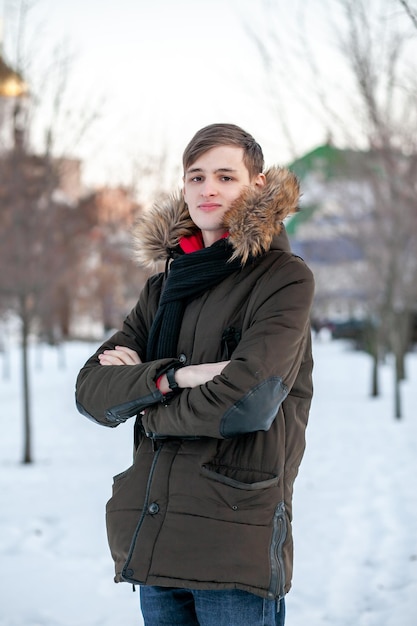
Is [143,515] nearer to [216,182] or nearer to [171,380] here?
[171,380]

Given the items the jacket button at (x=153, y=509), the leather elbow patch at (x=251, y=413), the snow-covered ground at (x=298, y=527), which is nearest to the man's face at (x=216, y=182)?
the leather elbow patch at (x=251, y=413)

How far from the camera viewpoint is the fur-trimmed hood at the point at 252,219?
78.5 inches

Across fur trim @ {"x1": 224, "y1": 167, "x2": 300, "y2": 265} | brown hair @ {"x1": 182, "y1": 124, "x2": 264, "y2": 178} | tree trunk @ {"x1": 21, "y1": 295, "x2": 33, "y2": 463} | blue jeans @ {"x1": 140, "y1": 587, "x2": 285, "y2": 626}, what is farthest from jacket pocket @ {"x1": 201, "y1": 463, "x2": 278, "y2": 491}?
tree trunk @ {"x1": 21, "y1": 295, "x2": 33, "y2": 463}

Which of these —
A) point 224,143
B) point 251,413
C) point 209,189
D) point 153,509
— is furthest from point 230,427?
point 224,143

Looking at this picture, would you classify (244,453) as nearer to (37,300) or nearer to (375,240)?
(37,300)

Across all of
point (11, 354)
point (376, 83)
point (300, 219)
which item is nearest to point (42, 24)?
point (376, 83)

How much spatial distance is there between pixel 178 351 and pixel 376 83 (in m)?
6.60

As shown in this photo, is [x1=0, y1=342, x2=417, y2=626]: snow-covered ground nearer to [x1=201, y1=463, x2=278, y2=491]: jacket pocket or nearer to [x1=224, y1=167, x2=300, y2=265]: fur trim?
[x1=201, y1=463, x2=278, y2=491]: jacket pocket

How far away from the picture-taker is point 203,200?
A: 2.10 m

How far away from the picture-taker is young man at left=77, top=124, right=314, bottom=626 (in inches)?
72.5

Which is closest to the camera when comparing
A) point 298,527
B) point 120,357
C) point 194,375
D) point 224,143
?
point 194,375

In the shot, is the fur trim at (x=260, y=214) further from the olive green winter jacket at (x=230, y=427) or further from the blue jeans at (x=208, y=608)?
the blue jeans at (x=208, y=608)

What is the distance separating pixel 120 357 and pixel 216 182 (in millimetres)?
606

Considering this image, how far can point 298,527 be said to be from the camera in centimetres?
527
